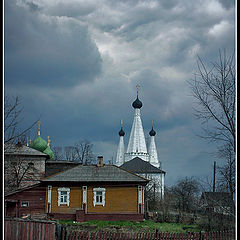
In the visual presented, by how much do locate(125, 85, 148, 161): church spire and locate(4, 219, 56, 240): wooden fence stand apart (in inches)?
1471

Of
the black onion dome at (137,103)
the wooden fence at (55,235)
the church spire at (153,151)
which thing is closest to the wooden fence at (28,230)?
the wooden fence at (55,235)

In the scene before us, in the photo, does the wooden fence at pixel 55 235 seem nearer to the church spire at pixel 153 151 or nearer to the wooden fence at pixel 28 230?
the wooden fence at pixel 28 230

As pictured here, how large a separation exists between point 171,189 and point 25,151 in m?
18.8

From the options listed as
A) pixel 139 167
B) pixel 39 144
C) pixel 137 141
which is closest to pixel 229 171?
pixel 39 144

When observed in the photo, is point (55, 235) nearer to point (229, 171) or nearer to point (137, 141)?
point (229, 171)

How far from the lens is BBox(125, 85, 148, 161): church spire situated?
149 ft

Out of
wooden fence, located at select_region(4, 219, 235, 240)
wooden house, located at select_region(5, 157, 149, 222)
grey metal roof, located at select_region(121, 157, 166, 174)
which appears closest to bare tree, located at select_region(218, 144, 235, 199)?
wooden fence, located at select_region(4, 219, 235, 240)

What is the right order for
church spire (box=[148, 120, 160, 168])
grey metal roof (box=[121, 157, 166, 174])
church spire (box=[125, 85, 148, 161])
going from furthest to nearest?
1. church spire (box=[148, 120, 160, 168])
2. church spire (box=[125, 85, 148, 161])
3. grey metal roof (box=[121, 157, 166, 174])

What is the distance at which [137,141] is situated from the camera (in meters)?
45.5

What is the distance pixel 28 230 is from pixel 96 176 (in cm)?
1212

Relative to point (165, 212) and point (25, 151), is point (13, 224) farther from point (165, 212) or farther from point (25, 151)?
point (25, 151)

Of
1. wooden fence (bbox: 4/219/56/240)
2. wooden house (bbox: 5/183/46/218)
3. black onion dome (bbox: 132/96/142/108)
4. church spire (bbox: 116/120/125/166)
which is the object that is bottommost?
wooden house (bbox: 5/183/46/218)

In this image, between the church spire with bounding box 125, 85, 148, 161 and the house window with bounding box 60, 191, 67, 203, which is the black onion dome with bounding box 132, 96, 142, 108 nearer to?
the church spire with bounding box 125, 85, 148, 161

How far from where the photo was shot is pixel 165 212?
19.2 metres
